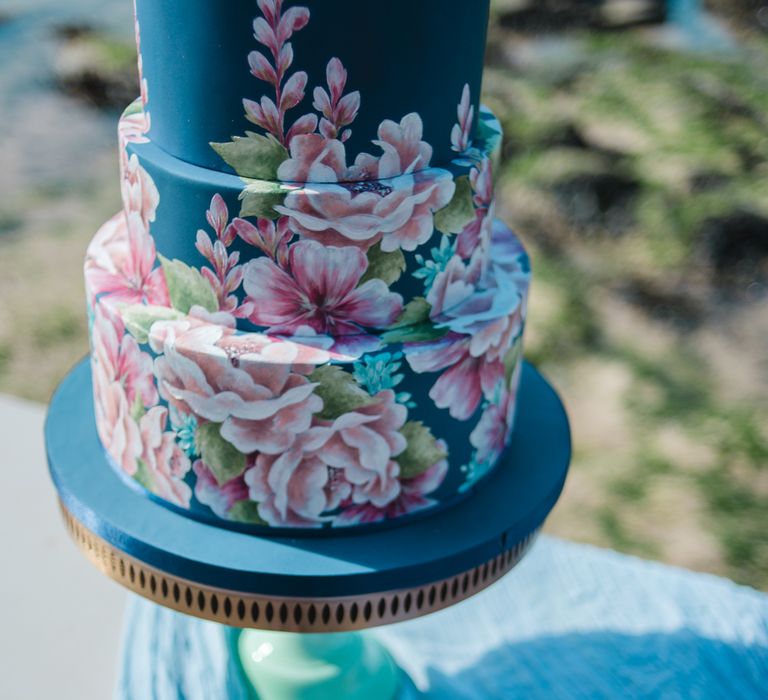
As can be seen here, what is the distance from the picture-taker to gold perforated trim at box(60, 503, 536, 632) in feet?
3.39

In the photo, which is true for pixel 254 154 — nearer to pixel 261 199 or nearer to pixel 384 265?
pixel 261 199

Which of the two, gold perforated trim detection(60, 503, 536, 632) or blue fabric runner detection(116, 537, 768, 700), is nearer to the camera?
gold perforated trim detection(60, 503, 536, 632)

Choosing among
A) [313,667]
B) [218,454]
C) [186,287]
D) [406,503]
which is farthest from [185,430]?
[313,667]

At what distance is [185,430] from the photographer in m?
1.06

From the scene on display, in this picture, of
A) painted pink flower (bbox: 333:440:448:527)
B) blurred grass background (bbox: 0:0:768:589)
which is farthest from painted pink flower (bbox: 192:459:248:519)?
blurred grass background (bbox: 0:0:768:589)

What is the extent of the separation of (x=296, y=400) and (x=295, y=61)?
1.09 feet

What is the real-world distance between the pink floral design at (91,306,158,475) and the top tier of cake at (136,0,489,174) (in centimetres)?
21

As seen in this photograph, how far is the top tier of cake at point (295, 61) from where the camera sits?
93cm

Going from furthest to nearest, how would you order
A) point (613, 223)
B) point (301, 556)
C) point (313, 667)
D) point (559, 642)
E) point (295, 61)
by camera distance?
point (613, 223) < point (559, 642) < point (313, 667) < point (301, 556) < point (295, 61)

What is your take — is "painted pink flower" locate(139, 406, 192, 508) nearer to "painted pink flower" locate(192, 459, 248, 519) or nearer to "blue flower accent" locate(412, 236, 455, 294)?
"painted pink flower" locate(192, 459, 248, 519)

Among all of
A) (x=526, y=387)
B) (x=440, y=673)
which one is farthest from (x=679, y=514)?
(x=526, y=387)

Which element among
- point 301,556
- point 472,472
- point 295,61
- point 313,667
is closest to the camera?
point 295,61

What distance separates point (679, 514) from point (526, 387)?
1220 millimetres

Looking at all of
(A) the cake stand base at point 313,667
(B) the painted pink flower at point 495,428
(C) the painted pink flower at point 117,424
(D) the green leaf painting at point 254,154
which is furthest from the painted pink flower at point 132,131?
(A) the cake stand base at point 313,667
